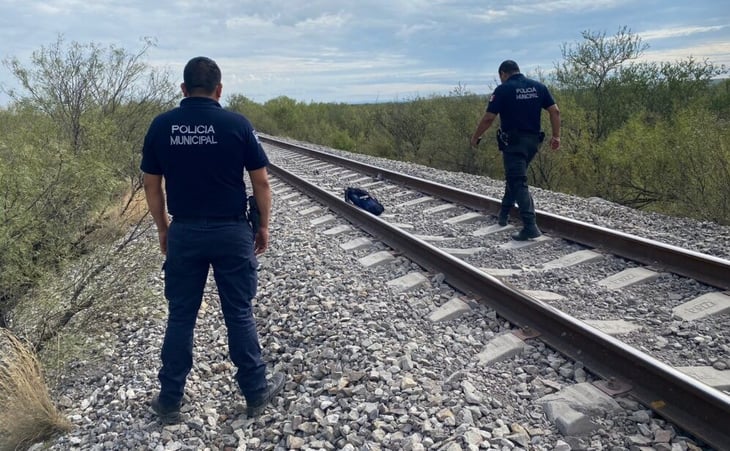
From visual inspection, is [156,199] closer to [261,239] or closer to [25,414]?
[261,239]

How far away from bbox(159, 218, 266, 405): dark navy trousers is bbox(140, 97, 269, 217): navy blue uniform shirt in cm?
12

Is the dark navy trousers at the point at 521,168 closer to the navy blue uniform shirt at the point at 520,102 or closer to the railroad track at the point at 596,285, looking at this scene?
the navy blue uniform shirt at the point at 520,102

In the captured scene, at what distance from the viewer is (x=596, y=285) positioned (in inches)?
202

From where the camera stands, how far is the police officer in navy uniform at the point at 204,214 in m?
3.16

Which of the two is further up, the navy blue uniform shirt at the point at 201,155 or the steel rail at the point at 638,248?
the navy blue uniform shirt at the point at 201,155

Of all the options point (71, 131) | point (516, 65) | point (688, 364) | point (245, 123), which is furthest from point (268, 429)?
point (71, 131)

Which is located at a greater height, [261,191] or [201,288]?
[261,191]

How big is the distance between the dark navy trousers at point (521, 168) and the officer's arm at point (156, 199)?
14.7 feet

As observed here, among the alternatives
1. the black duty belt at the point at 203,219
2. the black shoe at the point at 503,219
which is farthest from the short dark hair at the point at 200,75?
the black shoe at the point at 503,219

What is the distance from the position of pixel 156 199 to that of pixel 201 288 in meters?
0.64

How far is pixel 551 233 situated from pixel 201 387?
15.8 feet

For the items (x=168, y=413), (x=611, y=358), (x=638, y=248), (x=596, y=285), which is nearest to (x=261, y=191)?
(x=168, y=413)

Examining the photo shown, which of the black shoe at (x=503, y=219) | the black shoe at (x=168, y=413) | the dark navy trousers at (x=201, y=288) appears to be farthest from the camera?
the black shoe at (x=503, y=219)

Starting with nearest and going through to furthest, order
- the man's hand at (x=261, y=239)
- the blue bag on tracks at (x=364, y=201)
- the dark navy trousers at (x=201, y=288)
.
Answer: the dark navy trousers at (x=201, y=288) < the man's hand at (x=261, y=239) < the blue bag on tracks at (x=364, y=201)
